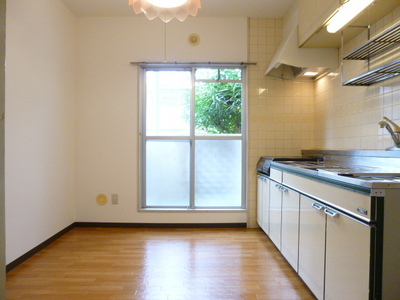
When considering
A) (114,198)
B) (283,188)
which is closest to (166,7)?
(283,188)

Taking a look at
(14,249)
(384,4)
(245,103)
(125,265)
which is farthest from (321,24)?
(14,249)

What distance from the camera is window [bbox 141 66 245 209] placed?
3305 mm

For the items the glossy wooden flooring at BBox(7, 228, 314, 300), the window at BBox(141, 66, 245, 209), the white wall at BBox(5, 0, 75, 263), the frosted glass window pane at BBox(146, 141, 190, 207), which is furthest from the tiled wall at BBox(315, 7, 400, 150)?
the white wall at BBox(5, 0, 75, 263)

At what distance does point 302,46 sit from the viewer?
2.52 m

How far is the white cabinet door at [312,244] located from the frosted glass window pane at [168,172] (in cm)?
178

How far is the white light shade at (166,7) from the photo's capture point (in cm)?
149

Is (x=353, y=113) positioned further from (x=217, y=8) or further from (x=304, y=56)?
(x=217, y=8)

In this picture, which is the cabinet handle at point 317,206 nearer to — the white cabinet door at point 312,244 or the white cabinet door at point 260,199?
the white cabinet door at point 312,244

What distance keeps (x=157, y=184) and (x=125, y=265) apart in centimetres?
128

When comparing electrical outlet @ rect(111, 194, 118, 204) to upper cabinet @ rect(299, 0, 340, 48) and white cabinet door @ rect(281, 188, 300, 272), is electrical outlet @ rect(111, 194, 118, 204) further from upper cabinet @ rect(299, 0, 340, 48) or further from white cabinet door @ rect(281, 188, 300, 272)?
upper cabinet @ rect(299, 0, 340, 48)

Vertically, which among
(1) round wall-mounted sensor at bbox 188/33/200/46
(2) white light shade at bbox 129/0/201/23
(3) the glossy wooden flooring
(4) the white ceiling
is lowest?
(3) the glossy wooden flooring

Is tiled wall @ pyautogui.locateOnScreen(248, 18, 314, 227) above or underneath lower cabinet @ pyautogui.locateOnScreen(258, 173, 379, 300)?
above

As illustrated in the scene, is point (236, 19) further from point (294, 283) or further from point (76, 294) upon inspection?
point (76, 294)

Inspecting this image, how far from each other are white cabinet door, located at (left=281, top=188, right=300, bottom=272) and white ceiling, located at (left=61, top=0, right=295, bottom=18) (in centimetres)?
225
